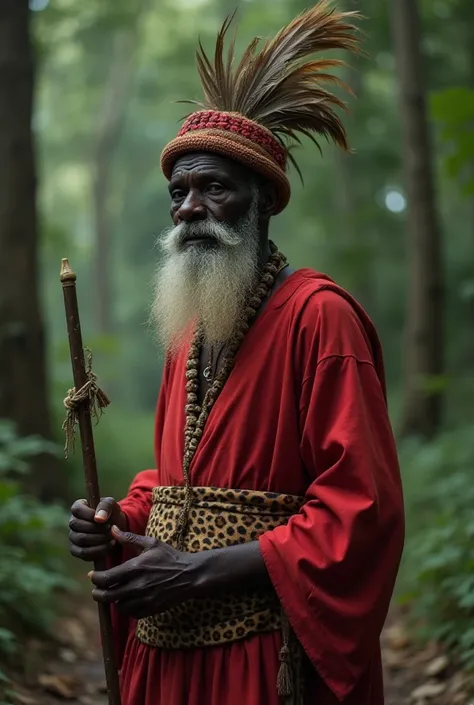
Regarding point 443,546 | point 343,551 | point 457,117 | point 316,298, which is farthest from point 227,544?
point 457,117

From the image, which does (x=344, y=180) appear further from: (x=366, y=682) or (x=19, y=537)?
(x=366, y=682)

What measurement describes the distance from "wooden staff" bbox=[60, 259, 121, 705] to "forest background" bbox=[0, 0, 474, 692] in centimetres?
63

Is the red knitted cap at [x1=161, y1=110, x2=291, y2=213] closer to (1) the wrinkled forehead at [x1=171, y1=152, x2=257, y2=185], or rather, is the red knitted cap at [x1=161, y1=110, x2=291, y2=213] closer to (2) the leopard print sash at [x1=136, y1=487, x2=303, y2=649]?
(1) the wrinkled forehead at [x1=171, y1=152, x2=257, y2=185]

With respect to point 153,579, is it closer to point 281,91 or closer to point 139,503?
point 139,503

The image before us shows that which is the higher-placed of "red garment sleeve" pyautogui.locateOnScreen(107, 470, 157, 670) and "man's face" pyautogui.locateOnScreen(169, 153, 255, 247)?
"man's face" pyautogui.locateOnScreen(169, 153, 255, 247)

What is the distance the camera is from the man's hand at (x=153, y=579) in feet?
8.20

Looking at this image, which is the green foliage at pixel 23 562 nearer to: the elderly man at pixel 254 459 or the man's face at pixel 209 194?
the elderly man at pixel 254 459

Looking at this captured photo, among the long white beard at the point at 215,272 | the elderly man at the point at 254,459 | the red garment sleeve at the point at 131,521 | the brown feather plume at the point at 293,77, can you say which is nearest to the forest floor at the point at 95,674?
the red garment sleeve at the point at 131,521

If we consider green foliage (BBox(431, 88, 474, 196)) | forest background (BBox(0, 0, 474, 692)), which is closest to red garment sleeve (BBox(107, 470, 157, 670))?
Answer: forest background (BBox(0, 0, 474, 692))

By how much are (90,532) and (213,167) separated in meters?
1.19

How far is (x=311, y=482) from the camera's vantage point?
2.68 meters

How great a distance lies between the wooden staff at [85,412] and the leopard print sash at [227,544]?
0.19 meters

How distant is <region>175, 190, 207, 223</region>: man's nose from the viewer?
9.36 feet

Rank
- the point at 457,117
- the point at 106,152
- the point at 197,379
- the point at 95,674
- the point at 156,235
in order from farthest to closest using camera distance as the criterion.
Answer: the point at 106,152, the point at 156,235, the point at 457,117, the point at 95,674, the point at 197,379
